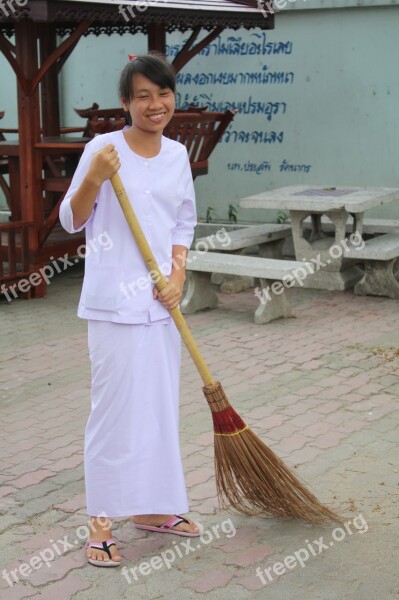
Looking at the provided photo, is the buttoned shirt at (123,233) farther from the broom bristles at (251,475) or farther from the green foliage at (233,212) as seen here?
the green foliage at (233,212)

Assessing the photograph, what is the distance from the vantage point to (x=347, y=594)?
11.5 ft

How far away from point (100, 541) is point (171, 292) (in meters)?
1.04

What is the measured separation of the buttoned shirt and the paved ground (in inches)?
39.7

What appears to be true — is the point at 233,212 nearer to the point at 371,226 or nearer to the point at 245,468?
the point at 371,226

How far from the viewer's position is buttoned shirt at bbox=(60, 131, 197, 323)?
3609 millimetres

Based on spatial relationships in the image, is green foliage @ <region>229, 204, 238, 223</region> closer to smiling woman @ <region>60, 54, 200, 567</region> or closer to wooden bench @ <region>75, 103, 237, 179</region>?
wooden bench @ <region>75, 103, 237, 179</region>

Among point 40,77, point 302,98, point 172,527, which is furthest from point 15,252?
point 172,527

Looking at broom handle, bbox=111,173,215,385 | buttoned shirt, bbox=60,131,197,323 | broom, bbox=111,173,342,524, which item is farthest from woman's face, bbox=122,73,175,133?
broom, bbox=111,173,342,524

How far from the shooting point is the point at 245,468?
3.89m

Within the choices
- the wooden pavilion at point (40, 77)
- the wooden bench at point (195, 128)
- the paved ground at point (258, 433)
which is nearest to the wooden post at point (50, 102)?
the wooden bench at point (195, 128)

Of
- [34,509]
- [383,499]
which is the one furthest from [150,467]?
[383,499]

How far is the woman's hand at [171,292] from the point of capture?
3688mm

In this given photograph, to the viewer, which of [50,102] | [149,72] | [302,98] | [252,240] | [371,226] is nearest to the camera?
[149,72]

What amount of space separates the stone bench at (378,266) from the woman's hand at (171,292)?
180 inches
